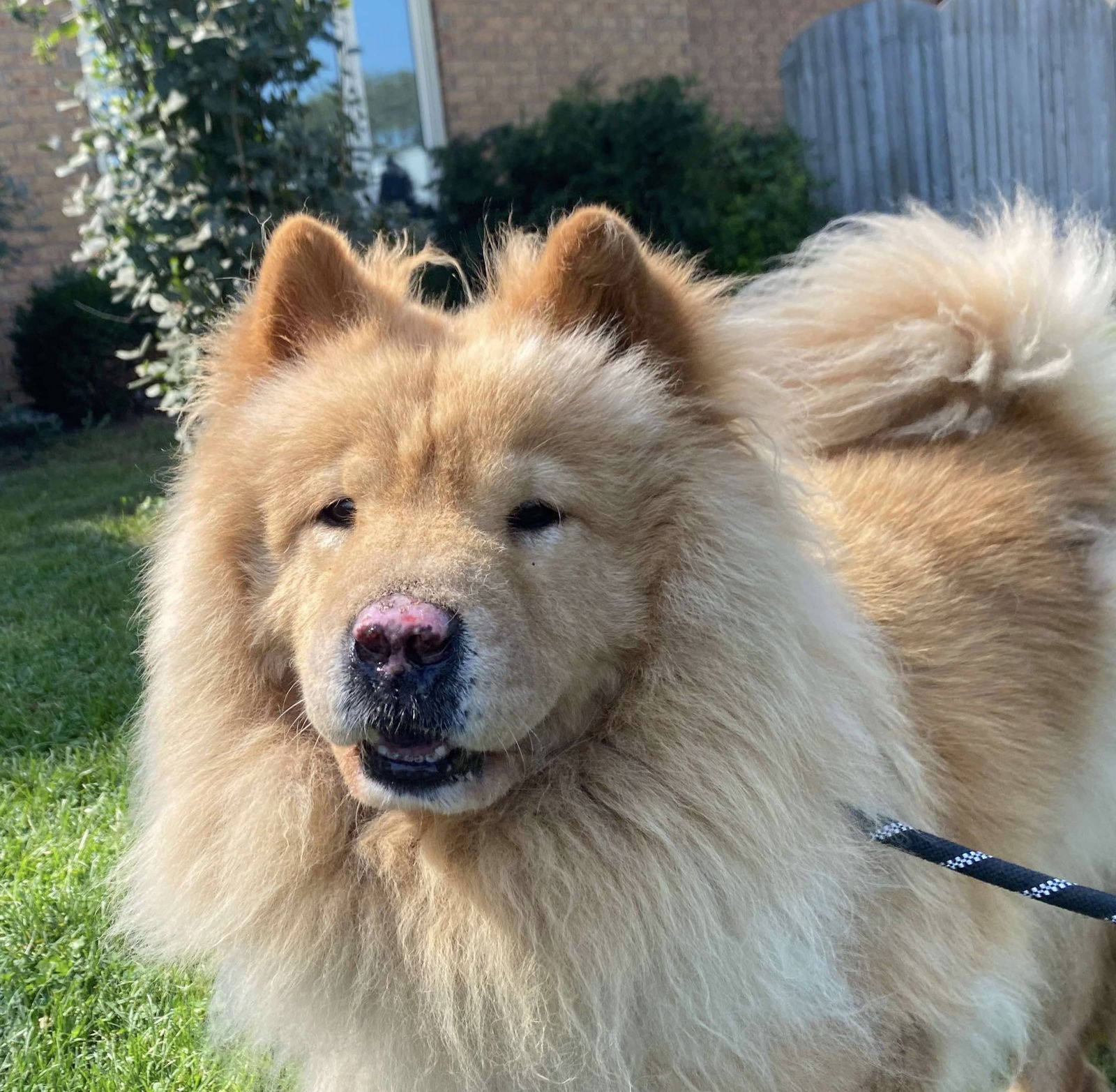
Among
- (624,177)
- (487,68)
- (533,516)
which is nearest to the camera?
(533,516)

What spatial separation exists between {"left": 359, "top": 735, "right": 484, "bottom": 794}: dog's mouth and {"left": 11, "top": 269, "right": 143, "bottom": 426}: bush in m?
8.68

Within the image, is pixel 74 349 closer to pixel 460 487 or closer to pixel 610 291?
pixel 610 291

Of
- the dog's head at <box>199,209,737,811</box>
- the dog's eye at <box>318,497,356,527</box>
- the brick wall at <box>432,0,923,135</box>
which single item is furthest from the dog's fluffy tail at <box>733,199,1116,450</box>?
the brick wall at <box>432,0,923,135</box>

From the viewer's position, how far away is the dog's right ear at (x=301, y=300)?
6.79 feet

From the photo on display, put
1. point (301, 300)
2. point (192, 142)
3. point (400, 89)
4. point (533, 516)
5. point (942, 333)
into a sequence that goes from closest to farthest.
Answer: point (533, 516), point (301, 300), point (942, 333), point (192, 142), point (400, 89)

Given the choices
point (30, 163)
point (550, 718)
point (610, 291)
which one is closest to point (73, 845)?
point (550, 718)

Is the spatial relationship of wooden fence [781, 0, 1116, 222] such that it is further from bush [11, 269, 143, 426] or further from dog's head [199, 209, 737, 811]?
→ dog's head [199, 209, 737, 811]

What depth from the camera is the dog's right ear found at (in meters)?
2.07

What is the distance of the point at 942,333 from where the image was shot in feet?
9.13

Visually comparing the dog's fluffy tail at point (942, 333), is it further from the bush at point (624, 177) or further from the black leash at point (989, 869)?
the bush at point (624, 177)

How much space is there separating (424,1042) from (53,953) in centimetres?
156

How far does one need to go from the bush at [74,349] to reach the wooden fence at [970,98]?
289 inches

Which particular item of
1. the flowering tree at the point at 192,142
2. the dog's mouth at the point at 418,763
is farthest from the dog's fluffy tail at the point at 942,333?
the flowering tree at the point at 192,142

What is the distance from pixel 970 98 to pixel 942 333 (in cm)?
979
